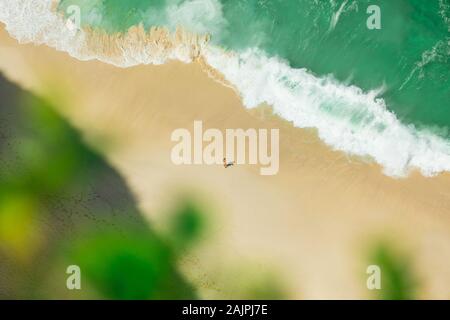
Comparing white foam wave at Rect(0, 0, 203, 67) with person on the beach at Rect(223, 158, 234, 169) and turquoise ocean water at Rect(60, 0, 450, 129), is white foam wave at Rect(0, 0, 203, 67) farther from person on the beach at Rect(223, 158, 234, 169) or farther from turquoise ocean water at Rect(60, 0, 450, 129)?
person on the beach at Rect(223, 158, 234, 169)

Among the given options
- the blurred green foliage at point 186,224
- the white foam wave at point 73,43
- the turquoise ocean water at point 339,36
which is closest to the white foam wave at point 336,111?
the turquoise ocean water at point 339,36

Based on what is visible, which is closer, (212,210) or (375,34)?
(212,210)

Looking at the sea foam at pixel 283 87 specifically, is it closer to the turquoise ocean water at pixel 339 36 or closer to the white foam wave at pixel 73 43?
the white foam wave at pixel 73 43

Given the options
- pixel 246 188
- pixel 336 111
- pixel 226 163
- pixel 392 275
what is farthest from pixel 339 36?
pixel 392 275

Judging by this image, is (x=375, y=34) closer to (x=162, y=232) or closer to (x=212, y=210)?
(x=212, y=210)

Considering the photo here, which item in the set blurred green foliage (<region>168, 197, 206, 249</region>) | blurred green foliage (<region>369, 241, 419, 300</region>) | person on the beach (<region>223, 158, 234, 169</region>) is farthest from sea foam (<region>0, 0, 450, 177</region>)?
blurred green foliage (<region>168, 197, 206, 249</region>)

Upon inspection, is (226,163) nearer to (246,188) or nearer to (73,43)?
(246,188)
